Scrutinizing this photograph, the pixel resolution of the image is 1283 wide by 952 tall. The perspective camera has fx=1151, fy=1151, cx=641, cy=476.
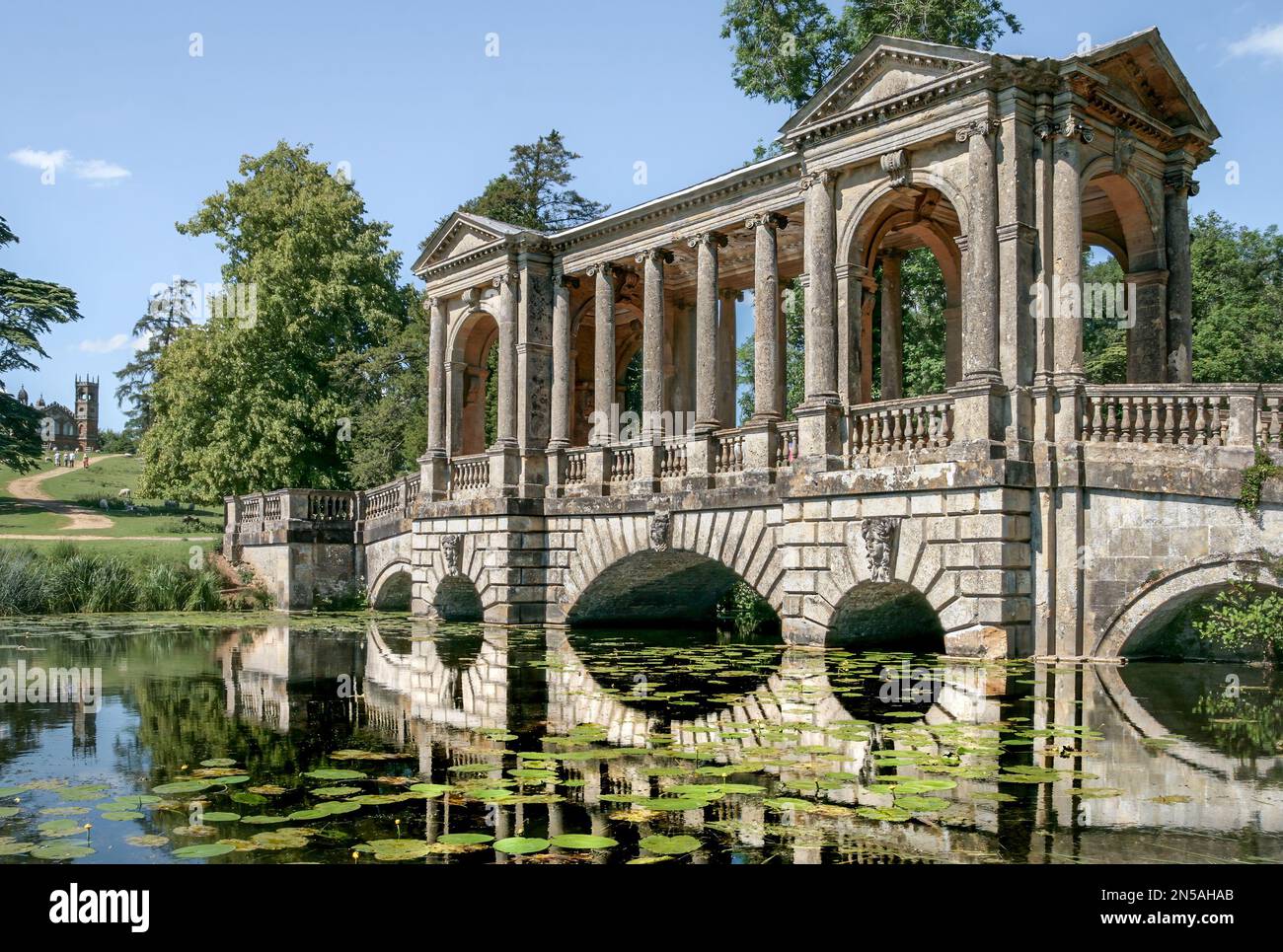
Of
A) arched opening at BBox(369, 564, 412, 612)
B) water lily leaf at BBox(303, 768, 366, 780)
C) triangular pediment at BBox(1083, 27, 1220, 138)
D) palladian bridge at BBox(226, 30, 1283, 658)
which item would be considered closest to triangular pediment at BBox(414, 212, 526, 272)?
palladian bridge at BBox(226, 30, 1283, 658)

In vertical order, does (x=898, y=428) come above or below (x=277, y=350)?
below

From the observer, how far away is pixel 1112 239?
64.8ft

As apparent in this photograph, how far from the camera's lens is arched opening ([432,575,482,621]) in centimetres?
2497

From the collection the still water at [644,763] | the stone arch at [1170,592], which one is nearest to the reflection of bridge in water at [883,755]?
the still water at [644,763]

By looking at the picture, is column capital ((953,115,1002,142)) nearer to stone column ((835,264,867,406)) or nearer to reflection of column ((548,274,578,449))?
stone column ((835,264,867,406))

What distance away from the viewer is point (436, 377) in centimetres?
2617

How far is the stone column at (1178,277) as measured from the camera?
17.6 m

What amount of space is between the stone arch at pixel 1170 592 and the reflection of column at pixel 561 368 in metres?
11.8

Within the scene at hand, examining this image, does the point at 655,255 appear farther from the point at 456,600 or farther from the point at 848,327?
the point at 456,600

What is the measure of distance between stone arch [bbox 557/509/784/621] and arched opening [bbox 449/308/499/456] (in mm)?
5564

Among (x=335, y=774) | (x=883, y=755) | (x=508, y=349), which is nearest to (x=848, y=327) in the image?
(x=508, y=349)

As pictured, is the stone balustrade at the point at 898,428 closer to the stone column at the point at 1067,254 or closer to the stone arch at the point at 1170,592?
the stone column at the point at 1067,254

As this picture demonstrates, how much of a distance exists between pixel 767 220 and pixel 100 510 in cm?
3310
